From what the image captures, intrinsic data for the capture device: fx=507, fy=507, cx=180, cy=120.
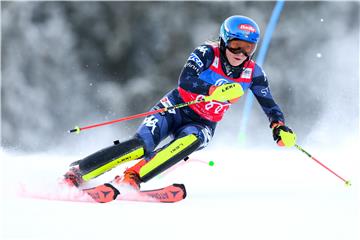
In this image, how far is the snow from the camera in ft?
8.02

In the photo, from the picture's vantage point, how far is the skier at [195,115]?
337 cm

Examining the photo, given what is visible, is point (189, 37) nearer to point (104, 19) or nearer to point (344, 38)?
point (104, 19)

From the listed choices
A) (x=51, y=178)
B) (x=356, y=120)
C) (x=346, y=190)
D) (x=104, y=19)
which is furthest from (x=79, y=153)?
(x=346, y=190)

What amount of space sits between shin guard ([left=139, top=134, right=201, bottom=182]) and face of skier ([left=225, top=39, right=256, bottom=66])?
0.75 m

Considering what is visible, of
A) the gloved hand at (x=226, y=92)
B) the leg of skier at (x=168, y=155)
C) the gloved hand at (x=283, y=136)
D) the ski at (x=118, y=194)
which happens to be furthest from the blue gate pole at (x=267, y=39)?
the ski at (x=118, y=194)

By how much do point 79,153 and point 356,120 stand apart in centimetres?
376

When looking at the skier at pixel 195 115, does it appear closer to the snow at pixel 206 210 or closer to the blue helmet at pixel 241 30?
the blue helmet at pixel 241 30

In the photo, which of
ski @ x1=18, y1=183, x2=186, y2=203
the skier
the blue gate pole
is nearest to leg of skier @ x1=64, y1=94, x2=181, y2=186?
the skier

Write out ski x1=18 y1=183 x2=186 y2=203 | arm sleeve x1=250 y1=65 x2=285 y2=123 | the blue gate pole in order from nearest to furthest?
ski x1=18 y1=183 x2=186 y2=203, arm sleeve x1=250 y1=65 x2=285 y2=123, the blue gate pole

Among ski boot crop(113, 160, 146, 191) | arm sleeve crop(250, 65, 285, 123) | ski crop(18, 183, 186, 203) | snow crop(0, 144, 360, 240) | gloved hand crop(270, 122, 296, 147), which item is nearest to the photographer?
snow crop(0, 144, 360, 240)

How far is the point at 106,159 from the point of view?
3365 millimetres

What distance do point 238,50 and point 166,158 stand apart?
957mm

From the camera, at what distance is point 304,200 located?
3.30 m

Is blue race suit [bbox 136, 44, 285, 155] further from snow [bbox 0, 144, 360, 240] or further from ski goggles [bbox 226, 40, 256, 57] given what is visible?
snow [bbox 0, 144, 360, 240]
